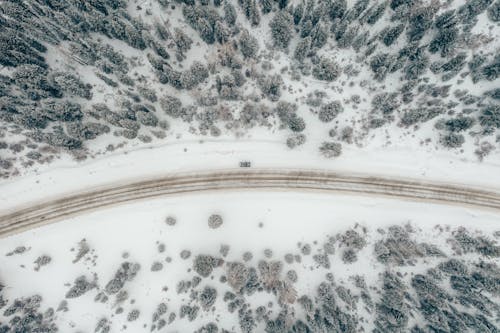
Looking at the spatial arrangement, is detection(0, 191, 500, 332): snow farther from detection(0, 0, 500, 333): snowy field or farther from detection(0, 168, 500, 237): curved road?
detection(0, 168, 500, 237): curved road

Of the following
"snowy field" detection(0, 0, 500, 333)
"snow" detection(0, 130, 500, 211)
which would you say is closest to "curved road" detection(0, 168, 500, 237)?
"snow" detection(0, 130, 500, 211)

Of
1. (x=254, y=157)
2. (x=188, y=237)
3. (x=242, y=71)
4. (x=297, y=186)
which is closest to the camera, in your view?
(x=242, y=71)

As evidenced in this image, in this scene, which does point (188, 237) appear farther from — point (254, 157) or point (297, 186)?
point (297, 186)

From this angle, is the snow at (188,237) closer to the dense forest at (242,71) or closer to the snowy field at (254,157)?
the snowy field at (254,157)

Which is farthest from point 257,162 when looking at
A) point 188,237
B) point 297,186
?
point 188,237

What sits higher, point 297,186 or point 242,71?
point 242,71

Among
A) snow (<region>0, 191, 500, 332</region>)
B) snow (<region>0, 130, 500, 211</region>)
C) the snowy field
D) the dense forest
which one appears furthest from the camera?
snow (<region>0, 130, 500, 211</region>)

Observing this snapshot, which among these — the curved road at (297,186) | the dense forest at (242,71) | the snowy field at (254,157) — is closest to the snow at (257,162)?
the snowy field at (254,157)

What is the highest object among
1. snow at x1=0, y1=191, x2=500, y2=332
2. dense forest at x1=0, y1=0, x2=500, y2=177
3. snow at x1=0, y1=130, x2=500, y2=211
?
dense forest at x1=0, y1=0, x2=500, y2=177

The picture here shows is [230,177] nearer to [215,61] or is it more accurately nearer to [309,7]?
[215,61]
